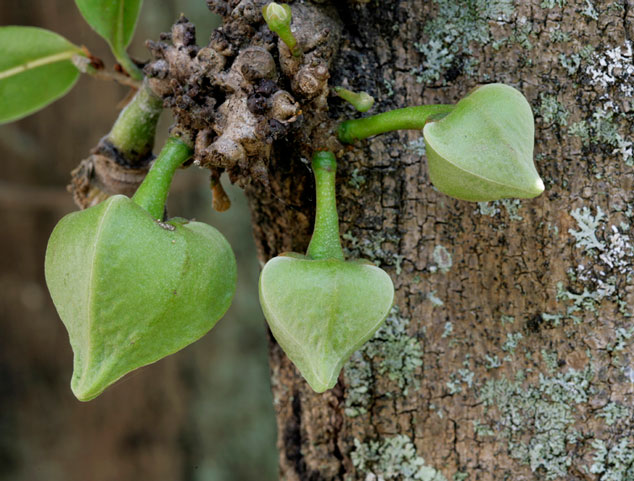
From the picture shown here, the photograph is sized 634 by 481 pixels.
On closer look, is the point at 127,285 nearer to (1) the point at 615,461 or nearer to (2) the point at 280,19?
(2) the point at 280,19

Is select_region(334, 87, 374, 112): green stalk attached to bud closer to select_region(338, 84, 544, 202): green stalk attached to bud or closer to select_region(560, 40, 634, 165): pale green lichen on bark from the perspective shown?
select_region(338, 84, 544, 202): green stalk attached to bud

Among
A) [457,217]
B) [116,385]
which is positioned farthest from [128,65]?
[116,385]

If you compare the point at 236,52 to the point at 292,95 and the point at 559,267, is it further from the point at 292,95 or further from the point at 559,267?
the point at 559,267

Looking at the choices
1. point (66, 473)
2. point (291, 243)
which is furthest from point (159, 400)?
point (291, 243)

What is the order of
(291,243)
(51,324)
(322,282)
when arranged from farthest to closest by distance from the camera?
(51,324) → (291,243) → (322,282)

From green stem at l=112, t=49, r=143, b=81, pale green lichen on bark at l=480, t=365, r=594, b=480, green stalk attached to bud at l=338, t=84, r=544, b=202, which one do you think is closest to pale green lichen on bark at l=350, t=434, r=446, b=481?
pale green lichen on bark at l=480, t=365, r=594, b=480
